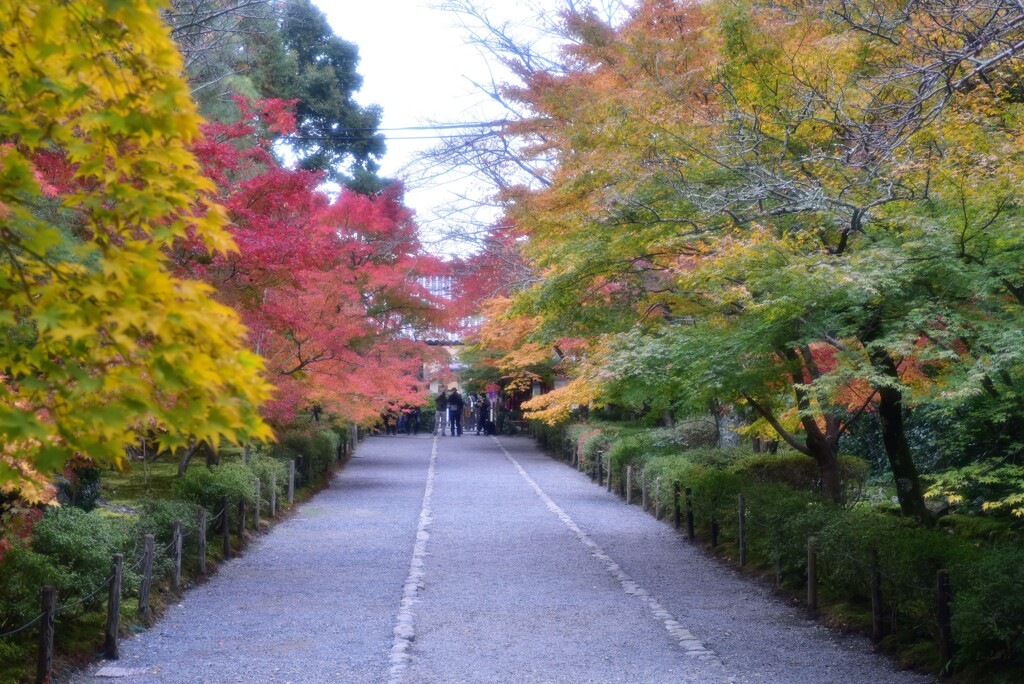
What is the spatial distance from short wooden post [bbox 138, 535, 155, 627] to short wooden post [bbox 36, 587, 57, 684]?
2177 mm

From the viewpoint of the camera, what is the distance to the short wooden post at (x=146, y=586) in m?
8.49

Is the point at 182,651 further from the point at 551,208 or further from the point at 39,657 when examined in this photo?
the point at 551,208

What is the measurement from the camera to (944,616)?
673 cm

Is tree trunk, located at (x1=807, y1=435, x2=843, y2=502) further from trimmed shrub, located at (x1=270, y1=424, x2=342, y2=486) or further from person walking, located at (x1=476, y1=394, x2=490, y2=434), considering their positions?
person walking, located at (x1=476, y1=394, x2=490, y2=434)

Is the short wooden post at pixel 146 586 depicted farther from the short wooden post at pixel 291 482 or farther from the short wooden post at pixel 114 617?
the short wooden post at pixel 291 482

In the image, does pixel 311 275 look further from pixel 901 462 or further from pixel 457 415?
pixel 457 415

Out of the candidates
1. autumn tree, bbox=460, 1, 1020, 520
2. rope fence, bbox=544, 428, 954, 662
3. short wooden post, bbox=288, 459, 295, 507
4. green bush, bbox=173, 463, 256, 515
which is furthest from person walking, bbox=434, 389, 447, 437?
autumn tree, bbox=460, 1, 1020, 520

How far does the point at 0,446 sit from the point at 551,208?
10.1 meters

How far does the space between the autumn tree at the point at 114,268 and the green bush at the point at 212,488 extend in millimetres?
9123

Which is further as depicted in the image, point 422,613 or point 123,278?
point 422,613

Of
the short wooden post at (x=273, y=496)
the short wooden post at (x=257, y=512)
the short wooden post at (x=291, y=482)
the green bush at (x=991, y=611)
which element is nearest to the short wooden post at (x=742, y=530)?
the green bush at (x=991, y=611)

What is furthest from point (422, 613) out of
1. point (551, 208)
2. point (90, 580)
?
point (551, 208)

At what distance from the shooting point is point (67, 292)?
122 inches

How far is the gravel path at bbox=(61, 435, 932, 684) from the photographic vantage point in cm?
713
